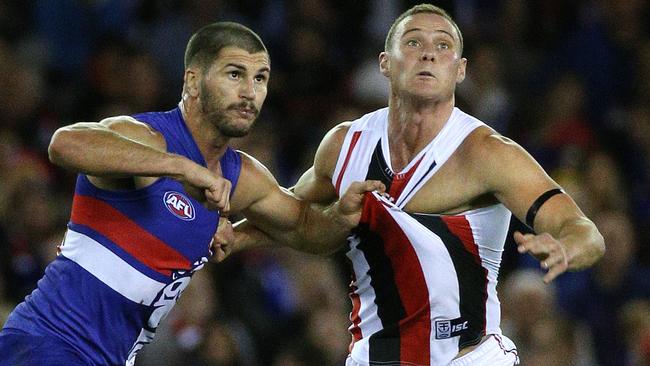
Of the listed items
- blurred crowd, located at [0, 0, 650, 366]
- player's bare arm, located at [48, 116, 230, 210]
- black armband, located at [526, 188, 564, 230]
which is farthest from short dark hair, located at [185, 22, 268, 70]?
blurred crowd, located at [0, 0, 650, 366]

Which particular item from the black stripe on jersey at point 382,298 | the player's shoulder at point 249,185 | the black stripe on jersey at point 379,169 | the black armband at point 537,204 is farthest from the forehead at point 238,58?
the black armband at point 537,204

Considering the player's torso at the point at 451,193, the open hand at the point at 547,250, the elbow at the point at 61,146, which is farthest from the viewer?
the player's torso at the point at 451,193

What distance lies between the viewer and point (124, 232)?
18.7 ft

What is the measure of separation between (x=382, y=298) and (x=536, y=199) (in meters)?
0.91

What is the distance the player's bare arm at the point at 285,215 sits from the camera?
6184mm

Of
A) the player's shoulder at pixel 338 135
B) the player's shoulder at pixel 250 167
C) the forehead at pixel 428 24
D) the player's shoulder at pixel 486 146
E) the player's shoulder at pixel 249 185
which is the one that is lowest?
the player's shoulder at pixel 249 185

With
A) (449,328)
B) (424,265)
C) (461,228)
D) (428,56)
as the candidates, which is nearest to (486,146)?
(461,228)

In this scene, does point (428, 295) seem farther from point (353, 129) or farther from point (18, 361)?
point (18, 361)

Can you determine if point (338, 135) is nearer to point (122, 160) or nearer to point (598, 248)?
point (122, 160)

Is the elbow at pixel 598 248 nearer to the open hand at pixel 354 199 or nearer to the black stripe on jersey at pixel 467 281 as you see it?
the black stripe on jersey at pixel 467 281

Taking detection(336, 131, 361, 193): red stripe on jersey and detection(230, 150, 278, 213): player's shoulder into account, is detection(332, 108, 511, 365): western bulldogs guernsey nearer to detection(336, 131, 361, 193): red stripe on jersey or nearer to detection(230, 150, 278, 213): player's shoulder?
detection(336, 131, 361, 193): red stripe on jersey

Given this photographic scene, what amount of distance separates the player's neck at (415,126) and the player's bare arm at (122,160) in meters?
1.04

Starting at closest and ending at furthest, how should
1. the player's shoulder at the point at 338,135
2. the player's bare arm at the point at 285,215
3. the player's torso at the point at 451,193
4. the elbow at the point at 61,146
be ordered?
the elbow at the point at 61,146, the player's torso at the point at 451,193, the player's bare arm at the point at 285,215, the player's shoulder at the point at 338,135

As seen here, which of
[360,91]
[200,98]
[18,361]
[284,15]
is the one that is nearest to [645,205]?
[360,91]
